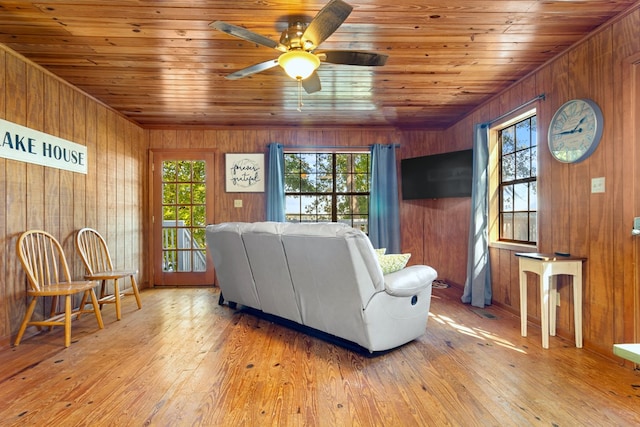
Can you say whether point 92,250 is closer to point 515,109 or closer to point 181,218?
point 181,218

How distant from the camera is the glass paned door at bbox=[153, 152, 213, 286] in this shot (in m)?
4.56

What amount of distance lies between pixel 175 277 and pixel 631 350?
4.78 m

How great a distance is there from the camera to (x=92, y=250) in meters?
3.31

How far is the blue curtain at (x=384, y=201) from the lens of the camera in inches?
179

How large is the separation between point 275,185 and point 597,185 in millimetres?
3488

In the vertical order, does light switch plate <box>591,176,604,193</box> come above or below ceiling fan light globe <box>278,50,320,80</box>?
below

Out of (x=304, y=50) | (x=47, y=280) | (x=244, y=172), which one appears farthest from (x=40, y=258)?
(x=304, y=50)

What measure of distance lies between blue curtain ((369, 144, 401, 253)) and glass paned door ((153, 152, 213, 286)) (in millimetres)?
2395

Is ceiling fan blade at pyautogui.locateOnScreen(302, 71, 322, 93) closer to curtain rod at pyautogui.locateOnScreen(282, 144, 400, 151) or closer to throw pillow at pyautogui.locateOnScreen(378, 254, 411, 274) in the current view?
throw pillow at pyautogui.locateOnScreen(378, 254, 411, 274)

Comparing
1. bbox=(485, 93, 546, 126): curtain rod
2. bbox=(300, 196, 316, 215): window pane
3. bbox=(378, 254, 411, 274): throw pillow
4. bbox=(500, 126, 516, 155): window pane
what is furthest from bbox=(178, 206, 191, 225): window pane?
bbox=(500, 126, 516, 155): window pane

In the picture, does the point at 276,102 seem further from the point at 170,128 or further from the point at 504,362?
the point at 504,362

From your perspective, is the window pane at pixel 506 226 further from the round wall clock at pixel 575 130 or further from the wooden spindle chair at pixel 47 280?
the wooden spindle chair at pixel 47 280

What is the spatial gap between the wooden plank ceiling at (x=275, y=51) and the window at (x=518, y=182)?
1.69 ft

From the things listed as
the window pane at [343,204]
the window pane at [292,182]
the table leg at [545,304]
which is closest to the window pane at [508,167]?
the table leg at [545,304]
